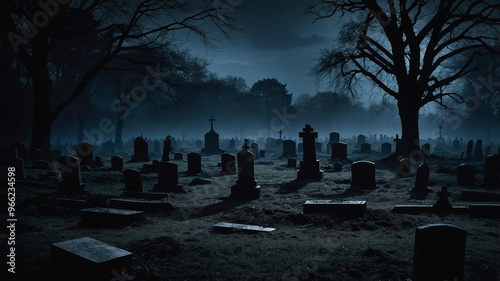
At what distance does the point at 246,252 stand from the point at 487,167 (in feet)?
34.1

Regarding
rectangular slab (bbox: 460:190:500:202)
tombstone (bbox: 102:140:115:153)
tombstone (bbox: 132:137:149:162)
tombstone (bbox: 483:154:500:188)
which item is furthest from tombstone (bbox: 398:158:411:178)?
tombstone (bbox: 102:140:115:153)

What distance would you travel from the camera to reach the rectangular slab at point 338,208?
21.8 ft

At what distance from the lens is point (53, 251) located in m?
3.95

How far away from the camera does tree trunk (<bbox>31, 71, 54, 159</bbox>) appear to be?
645 inches

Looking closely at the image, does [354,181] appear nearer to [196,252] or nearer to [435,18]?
[196,252]

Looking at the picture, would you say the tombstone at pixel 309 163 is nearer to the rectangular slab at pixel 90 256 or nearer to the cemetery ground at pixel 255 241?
the cemetery ground at pixel 255 241

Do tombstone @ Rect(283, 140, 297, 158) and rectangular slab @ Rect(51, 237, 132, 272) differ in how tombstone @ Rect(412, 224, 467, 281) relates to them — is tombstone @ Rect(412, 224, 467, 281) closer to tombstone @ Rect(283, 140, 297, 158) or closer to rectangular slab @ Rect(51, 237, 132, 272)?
rectangular slab @ Rect(51, 237, 132, 272)

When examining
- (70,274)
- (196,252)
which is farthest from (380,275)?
(70,274)

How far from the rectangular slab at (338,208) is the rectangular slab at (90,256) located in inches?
171

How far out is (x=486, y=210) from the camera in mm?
6641

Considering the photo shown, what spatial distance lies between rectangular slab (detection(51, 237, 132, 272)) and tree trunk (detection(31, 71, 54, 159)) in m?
15.7

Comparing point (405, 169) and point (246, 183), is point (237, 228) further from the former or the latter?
point (405, 169)

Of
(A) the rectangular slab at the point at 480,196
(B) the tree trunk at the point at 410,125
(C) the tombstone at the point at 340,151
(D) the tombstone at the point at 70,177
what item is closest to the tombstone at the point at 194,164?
(D) the tombstone at the point at 70,177

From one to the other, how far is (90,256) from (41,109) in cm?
1632
